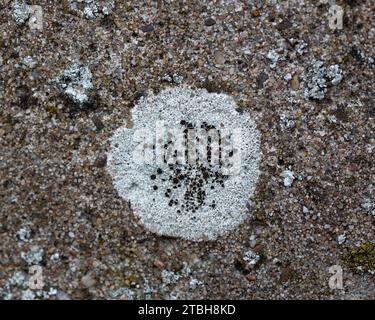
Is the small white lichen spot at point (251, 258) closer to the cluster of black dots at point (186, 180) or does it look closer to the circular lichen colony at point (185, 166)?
the circular lichen colony at point (185, 166)

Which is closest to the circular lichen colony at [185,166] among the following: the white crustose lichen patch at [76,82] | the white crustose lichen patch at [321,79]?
the white crustose lichen patch at [76,82]

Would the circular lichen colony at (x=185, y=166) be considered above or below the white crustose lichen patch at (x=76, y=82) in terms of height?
below

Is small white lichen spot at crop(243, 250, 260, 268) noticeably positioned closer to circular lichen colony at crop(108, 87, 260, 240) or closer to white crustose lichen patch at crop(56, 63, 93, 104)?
circular lichen colony at crop(108, 87, 260, 240)

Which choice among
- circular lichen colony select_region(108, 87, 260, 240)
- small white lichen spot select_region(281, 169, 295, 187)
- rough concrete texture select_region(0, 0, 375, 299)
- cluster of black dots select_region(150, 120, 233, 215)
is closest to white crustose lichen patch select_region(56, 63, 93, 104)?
rough concrete texture select_region(0, 0, 375, 299)

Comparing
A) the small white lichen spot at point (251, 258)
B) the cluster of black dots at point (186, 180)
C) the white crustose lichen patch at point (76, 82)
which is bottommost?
the small white lichen spot at point (251, 258)

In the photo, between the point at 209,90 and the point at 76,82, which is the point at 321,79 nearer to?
the point at 209,90

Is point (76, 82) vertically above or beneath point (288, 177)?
above

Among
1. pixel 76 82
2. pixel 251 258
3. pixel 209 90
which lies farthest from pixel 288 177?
pixel 76 82
